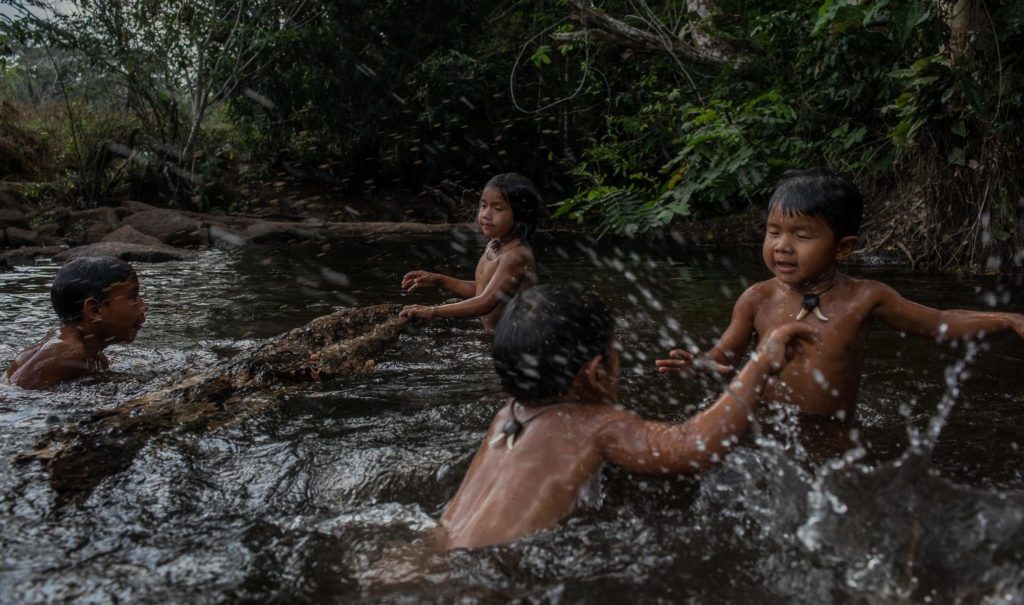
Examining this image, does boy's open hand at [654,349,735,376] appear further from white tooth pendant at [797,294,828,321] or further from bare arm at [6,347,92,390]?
bare arm at [6,347,92,390]

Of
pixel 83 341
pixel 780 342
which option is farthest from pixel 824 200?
pixel 83 341

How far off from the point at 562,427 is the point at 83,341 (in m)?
3.30

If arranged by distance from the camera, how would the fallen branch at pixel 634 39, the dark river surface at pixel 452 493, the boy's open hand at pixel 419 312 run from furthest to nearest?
1. the fallen branch at pixel 634 39
2. the boy's open hand at pixel 419 312
3. the dark river surface at pixel 452 493

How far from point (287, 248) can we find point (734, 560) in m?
10.7

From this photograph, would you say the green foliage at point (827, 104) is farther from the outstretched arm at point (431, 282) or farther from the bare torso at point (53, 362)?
the bare torso at point (53, 362)

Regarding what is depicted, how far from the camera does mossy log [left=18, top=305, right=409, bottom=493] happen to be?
333 cm

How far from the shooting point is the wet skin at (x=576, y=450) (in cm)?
251

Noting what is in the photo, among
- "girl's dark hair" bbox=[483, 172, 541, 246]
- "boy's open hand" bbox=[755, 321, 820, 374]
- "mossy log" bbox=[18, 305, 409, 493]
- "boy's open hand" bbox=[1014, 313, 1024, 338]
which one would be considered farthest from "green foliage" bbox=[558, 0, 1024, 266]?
"boy's open hand" bbox=[755, 321, 820, 374]

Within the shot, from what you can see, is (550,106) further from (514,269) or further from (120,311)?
(120,311)

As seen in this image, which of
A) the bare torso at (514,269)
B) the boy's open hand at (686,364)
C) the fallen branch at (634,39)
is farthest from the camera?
the fallen branch at (634,39)

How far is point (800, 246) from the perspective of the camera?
3.53 metres

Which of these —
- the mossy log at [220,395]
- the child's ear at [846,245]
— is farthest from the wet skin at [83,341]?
the child's ear at [846,245]

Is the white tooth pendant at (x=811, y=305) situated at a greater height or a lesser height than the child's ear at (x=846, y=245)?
lesser

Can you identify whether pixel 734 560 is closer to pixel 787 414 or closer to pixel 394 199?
pixel 787 414
